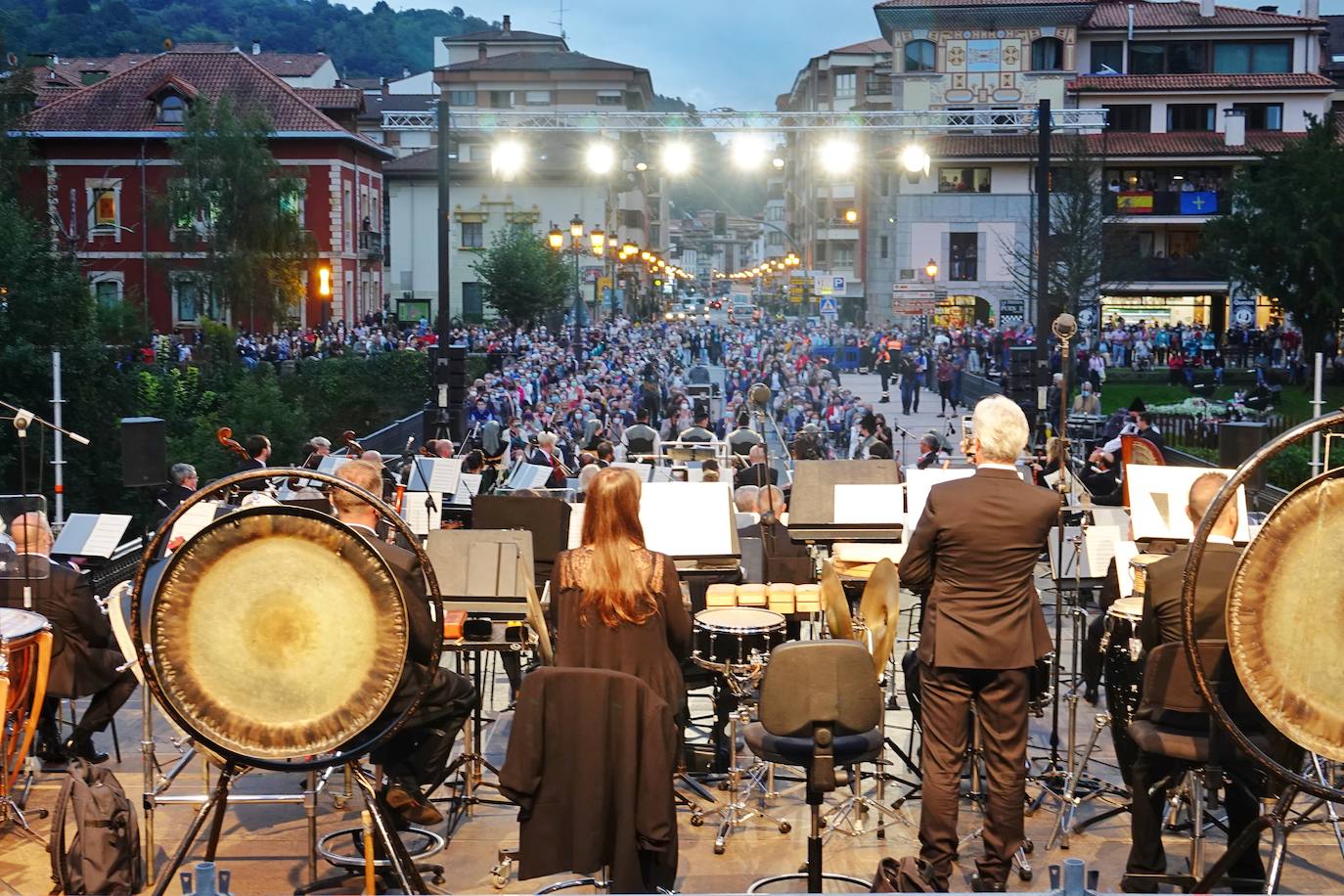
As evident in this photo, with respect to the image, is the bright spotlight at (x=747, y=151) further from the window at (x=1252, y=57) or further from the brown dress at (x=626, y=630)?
the window at (x=1252, y=57)

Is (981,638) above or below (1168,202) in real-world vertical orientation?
below

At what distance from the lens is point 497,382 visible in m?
30.7

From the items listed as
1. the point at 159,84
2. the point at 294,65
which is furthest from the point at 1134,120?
the point at 294,65

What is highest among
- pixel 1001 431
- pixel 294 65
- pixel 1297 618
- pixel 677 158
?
pixel 294 65

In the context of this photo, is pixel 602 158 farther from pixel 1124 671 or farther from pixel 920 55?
pixel 920 55

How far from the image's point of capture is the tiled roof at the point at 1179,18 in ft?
200

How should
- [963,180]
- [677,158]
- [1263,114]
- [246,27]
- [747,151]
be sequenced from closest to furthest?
[677,158]
[747,151]
[1263,114]
[963,180]
[246,27]

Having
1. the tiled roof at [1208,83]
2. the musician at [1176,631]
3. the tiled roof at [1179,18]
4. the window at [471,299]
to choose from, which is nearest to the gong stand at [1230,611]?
the musician at [1176,631]

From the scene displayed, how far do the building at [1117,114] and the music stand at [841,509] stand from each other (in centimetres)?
5019

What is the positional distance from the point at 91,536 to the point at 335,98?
51283 millimetres

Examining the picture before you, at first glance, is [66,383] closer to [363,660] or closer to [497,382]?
[497,382]

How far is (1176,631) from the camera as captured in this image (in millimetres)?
6512

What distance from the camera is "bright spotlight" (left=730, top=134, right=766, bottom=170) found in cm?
2639

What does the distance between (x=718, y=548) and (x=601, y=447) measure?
9.43 meters
